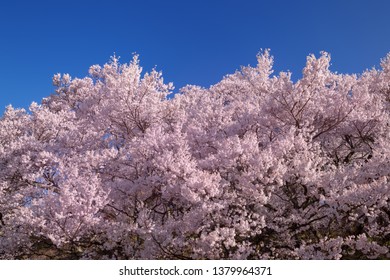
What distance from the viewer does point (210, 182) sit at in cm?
1250

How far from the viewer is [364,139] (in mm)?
18922

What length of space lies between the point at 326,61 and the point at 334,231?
7682mm

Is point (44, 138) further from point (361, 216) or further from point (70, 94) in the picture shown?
point (361, 216)

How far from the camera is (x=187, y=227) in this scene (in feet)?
43.0

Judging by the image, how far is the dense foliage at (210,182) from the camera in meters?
12.7

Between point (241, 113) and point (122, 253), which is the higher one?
point (241, 113)

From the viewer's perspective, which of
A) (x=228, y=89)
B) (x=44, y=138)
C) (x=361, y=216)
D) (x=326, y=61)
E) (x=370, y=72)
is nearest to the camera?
(x=361, y=216)

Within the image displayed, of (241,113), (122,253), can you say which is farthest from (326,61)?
(122,253)

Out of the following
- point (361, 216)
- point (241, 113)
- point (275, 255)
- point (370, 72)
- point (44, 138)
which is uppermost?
point (370, 72)

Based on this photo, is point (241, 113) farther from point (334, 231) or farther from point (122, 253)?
point (122, 253)

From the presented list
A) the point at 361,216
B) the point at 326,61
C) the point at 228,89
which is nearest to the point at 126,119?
the point at 326,61

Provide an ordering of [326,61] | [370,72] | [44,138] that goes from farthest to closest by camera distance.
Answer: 1. [370,72]
2. [44,138]
3. [326,61]

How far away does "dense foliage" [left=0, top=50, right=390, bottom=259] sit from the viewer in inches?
501

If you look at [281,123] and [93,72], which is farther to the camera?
[93,72]
